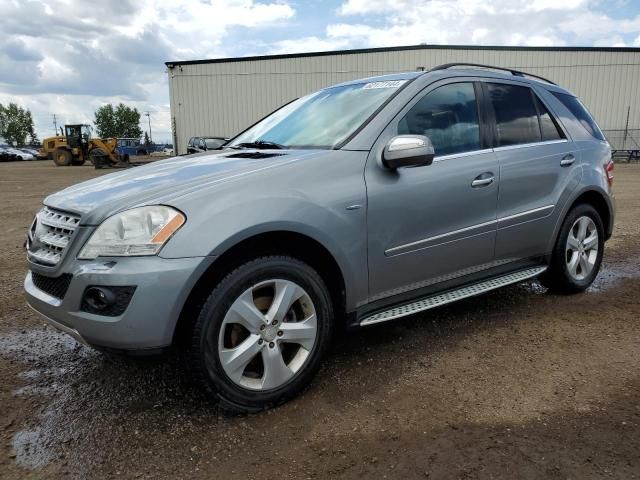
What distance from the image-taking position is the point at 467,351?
3.17 m

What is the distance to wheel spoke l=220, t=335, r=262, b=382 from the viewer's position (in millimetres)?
2322

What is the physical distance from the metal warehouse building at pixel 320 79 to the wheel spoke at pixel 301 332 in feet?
91.6

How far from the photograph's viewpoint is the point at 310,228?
2.48m

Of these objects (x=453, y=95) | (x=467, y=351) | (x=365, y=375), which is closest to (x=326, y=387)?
(x=365, y=375)

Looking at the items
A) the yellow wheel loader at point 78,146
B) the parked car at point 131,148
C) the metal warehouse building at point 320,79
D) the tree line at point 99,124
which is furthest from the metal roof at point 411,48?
the tree line at point 99,124

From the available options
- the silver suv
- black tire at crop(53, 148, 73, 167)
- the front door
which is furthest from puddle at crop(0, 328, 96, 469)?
black tire at crop(53, 148, 73, 167)

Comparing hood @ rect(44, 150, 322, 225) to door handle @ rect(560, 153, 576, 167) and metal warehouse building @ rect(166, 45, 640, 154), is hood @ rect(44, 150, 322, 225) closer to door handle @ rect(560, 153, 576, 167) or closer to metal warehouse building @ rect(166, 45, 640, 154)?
door handle @ rect(560, 153, 576, 167)

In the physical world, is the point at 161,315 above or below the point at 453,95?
below

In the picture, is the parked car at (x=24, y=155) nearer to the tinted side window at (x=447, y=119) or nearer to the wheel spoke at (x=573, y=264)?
the tinted side window at (x=447, y=119)

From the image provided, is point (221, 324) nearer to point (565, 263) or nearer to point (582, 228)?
point (565, 263)

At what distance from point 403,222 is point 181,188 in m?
1.22

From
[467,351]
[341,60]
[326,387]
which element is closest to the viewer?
[326,387]

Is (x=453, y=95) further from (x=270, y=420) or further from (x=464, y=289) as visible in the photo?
(x=270, y=420)

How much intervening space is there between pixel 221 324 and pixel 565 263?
2.94 meters
